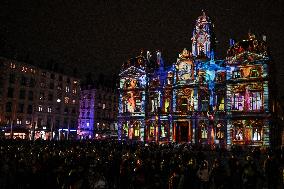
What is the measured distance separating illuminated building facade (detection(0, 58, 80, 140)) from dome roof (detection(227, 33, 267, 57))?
40.9m

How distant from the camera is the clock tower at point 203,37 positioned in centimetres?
6938

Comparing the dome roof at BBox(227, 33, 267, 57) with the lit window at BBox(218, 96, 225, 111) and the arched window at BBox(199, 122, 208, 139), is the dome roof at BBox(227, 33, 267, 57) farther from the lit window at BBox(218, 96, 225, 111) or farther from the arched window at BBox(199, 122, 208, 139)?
the arched window at BBox(199, 122, 208, 139)

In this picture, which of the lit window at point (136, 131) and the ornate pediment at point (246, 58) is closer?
the ornate pediment at point (246, 58)

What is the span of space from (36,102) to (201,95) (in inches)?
1434

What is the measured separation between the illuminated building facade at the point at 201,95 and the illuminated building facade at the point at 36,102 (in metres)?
17.8

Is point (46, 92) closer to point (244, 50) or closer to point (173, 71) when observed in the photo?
point (173, 71)

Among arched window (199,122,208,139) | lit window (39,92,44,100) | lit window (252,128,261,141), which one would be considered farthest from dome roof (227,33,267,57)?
lit window (39,92,44,100)

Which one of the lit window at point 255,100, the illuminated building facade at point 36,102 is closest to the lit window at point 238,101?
the lit window at point 255,100

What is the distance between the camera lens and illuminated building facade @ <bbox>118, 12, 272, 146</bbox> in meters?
57.2

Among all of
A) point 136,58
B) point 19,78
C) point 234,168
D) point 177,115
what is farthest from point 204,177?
point 19,78

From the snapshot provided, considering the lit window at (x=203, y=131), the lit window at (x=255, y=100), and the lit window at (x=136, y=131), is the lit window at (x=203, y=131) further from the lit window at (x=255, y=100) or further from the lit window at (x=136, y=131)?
the lit window at (x=136, y=131)

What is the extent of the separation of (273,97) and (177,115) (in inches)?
689

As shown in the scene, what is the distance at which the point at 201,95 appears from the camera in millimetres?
63438

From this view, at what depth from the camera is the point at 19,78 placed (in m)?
72.1
